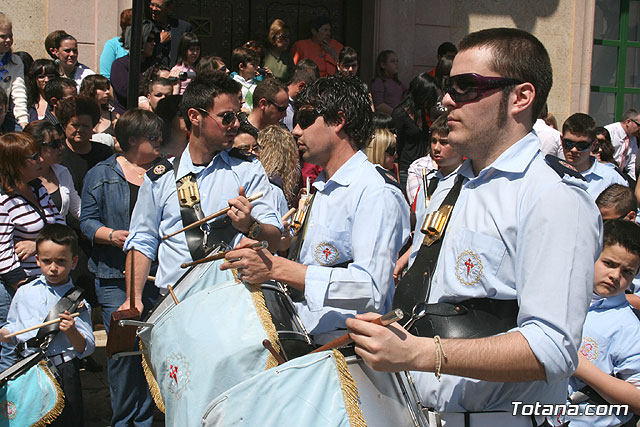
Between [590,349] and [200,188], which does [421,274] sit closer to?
[590,349]

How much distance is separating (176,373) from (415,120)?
20.1ft

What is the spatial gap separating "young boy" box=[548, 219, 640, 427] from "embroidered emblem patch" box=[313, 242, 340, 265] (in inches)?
48.1

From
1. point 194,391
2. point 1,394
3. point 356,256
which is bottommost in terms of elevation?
point 1,394

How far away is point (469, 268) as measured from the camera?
207 centimetres

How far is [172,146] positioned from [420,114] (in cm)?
340

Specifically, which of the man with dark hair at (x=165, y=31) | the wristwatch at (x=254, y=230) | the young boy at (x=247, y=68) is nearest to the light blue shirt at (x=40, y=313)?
the wristwatch at (x=254, y=230)

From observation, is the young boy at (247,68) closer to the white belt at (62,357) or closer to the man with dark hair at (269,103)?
the man with dark hair at (269,103)

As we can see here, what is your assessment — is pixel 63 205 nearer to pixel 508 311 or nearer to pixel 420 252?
pixel 420 252

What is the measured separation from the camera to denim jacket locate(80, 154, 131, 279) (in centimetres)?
500

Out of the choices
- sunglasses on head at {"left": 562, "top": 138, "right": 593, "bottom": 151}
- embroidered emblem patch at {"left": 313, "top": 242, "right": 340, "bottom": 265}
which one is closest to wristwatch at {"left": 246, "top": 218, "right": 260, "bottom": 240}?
embroidered emblem patch at {"left": 313, "top": 242, "right": 340, "bottom": 265}

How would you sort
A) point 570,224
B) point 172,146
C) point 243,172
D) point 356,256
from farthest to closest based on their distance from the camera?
point 172,146 < point 243,172 < point 356,256 < point 570,224

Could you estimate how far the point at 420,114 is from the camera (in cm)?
823

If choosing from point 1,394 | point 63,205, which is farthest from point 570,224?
point 63,205

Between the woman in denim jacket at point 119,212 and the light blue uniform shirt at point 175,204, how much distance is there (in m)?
0.93
